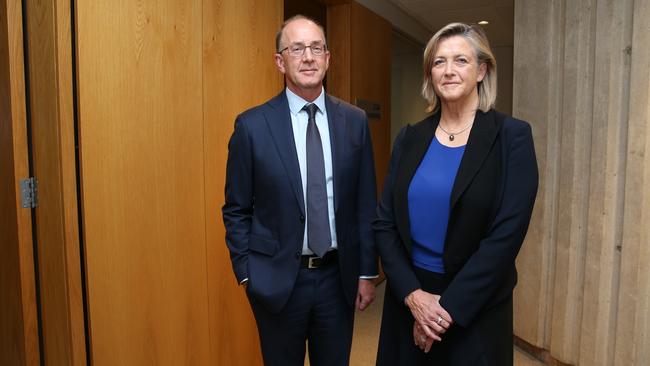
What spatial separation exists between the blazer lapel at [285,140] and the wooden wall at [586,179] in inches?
74.7

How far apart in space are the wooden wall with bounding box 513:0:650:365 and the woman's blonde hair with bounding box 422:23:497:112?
4.54 ft

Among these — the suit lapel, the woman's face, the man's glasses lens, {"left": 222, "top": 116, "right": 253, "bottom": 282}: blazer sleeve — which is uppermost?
the man's glasses lens

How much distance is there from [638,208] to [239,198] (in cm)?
210

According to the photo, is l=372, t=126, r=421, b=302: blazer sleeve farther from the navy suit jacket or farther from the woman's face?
the woman's face

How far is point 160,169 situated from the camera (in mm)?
2086

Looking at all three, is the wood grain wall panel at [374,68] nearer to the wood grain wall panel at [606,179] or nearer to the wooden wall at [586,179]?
the wooden wall at [586,179]

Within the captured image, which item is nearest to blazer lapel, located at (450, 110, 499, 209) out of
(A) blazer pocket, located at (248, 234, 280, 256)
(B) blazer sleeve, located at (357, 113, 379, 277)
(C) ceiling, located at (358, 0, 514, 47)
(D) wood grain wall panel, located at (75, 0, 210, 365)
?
(B) blazer sleeve, located at (357, 113, 379, 277)

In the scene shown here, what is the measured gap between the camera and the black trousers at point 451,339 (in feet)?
5.05

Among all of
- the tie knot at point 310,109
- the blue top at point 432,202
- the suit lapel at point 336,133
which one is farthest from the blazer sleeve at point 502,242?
the tie knot at point 310,109

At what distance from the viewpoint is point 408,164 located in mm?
1662

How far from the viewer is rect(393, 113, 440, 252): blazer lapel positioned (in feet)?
5.34

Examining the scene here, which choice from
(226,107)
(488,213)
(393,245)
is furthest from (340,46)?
(488,213)

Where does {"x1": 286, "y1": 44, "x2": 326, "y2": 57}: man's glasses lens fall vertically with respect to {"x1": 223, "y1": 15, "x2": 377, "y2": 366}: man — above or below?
above

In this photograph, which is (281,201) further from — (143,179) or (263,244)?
(143,179)
